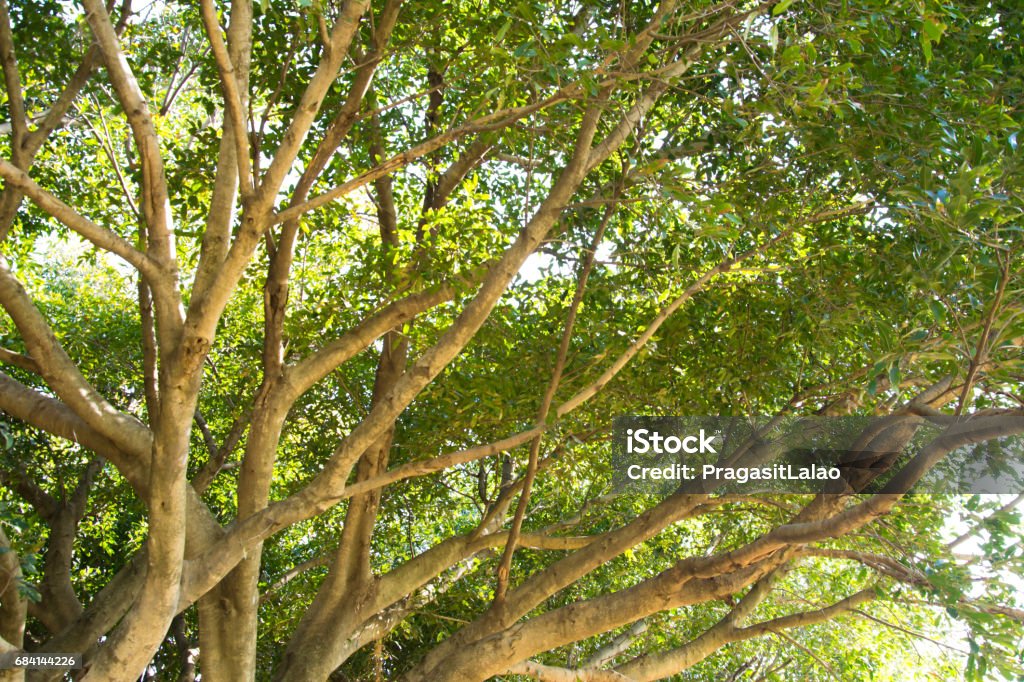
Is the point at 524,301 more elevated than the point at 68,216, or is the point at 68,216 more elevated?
the point at 524,301

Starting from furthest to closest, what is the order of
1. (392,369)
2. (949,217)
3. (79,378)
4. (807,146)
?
(392,369) < (807,146) < (79,378) < (949,217)

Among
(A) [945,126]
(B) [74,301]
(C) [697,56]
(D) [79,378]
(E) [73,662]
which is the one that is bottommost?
(E) [73,662]

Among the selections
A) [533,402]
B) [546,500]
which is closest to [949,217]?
[533,402]

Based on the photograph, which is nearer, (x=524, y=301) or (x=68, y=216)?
(x=68, y=216)

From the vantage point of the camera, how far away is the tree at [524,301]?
4070mm

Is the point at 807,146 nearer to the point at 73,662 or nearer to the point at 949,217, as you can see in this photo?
the point at 949,217

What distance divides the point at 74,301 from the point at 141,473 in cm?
565

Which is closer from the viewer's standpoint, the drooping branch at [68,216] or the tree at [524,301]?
the drooping branch at [68,216]

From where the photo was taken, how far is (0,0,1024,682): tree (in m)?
4.07

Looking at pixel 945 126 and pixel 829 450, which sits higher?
pixel 945 126

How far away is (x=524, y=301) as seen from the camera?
666cm

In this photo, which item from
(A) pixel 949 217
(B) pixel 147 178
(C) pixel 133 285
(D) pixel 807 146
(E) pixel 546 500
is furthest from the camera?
(C) pixel 133 285

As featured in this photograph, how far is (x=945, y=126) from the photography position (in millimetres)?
4141

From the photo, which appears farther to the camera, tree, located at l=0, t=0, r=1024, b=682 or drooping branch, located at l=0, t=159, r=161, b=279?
tree, located at l=0, t=0, r=1024, b=682
